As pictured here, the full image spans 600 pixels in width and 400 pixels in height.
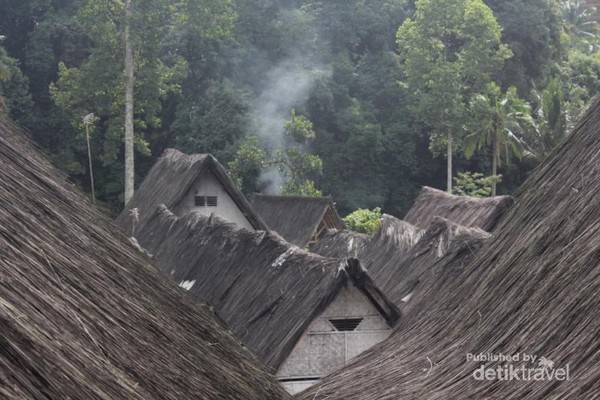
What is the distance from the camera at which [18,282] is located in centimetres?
463

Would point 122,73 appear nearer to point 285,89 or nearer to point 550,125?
point 285,89

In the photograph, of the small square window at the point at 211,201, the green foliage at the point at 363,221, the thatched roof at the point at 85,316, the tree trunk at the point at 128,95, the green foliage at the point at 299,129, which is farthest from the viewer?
the green foliage at the point at 299,129

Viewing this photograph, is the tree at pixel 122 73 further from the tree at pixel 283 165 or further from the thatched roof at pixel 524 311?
the thatched roof at pixel 524 311

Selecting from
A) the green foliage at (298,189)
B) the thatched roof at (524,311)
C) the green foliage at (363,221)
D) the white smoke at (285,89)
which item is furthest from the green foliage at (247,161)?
the thatched roof at (524,311)

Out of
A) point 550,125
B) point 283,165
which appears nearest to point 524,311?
point 550,125

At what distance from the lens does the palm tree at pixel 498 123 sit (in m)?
42.0

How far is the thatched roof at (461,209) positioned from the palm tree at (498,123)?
51.3ft

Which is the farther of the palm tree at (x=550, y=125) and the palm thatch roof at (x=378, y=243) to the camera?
the palm tree at (x=550, y=125)

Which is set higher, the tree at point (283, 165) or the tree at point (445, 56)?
the tree at point (445, 56)

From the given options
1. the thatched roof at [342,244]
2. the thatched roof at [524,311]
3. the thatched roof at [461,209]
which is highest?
the thatched roof at [461,209]

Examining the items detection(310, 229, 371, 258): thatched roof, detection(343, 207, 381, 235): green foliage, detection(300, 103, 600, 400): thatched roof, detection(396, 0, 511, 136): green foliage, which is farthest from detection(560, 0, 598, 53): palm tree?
detection(300, 103, 600, 400): thatched roof

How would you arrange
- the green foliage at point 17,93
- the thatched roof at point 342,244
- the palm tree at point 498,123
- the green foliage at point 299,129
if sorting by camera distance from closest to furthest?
the thatched roof at point 342,244 < the green foliage at point 17,93 < the palm tree at point 498,123 < the green foliage at point 299,129

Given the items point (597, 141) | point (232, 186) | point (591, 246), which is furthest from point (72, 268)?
point (232, 186)

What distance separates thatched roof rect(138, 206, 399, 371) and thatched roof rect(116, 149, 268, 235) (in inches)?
152
